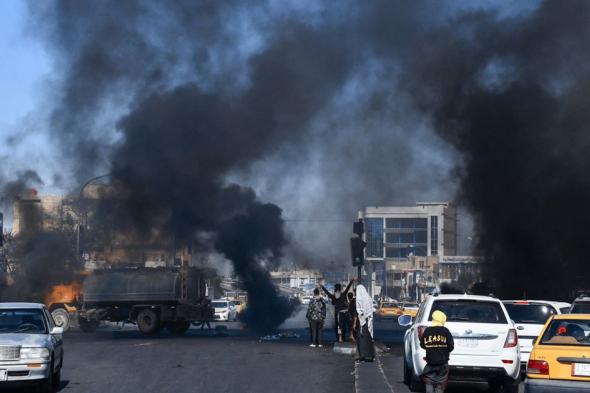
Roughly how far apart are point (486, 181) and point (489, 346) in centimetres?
2807

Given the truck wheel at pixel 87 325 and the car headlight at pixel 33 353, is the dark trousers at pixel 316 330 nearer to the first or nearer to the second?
the truck wheel at pixel 87 325

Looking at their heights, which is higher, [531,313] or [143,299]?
[143,299]

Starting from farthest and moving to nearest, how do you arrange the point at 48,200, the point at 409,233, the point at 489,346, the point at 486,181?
the point at 409,233, the point at 48,200, the point at 486,181, the point at 489,346

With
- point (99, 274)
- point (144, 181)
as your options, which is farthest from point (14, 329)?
point (144, 181)

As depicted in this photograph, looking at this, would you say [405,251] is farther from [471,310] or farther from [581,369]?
[581,369]

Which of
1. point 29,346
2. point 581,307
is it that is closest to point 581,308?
point 581,307

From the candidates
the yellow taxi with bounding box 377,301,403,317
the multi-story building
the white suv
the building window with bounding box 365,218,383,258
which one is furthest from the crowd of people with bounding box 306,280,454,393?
the building window with bounding box 365,218,383,258

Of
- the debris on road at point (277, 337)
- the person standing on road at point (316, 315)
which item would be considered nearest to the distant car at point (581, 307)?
the person standing on road at point (316, 315)

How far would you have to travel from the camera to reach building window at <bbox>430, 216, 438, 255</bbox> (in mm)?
102325

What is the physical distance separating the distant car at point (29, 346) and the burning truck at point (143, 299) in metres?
17.5

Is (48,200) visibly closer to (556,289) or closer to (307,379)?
(556,289)

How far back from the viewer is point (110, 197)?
42.3 meters

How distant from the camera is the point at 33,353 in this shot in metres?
15.1

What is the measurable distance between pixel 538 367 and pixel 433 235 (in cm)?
9310
